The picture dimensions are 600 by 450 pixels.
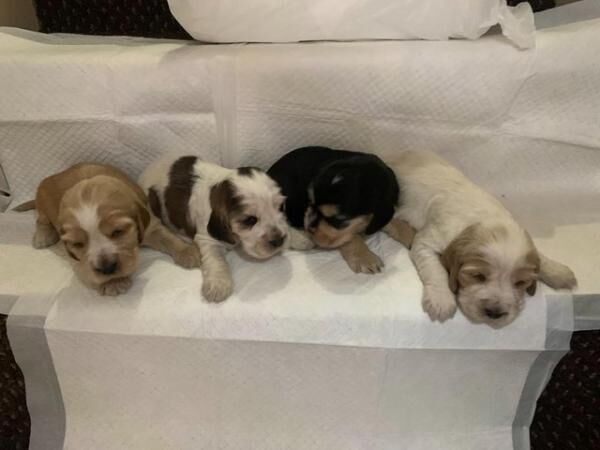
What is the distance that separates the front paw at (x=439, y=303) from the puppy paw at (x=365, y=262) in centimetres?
16

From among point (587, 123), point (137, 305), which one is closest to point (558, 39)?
point (587, 123)

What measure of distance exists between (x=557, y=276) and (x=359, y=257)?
0.50 metres

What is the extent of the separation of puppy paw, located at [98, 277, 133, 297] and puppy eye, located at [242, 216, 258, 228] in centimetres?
34

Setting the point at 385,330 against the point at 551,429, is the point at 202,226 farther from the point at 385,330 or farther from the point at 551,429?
the point at 551,429

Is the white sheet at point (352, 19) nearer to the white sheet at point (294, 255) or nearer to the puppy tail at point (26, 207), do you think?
the white sheet at point (294, 255)

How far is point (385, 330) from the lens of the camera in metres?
1.54

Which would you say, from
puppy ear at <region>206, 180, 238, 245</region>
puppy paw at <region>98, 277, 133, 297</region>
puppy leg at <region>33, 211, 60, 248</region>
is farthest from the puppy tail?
puppy ear at <region>206, 180, 238, 245</region>

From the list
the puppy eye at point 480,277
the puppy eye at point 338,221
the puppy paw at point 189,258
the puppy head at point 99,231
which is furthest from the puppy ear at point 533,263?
the puppy head at point 99,231

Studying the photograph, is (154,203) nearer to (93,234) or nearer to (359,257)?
(93,234)

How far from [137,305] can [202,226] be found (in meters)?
0.28

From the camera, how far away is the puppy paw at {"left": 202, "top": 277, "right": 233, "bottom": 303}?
158 cm

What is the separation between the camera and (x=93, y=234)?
61.9 inches

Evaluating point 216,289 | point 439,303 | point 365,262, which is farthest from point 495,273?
point 216,289

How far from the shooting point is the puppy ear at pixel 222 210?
162 centimetres
